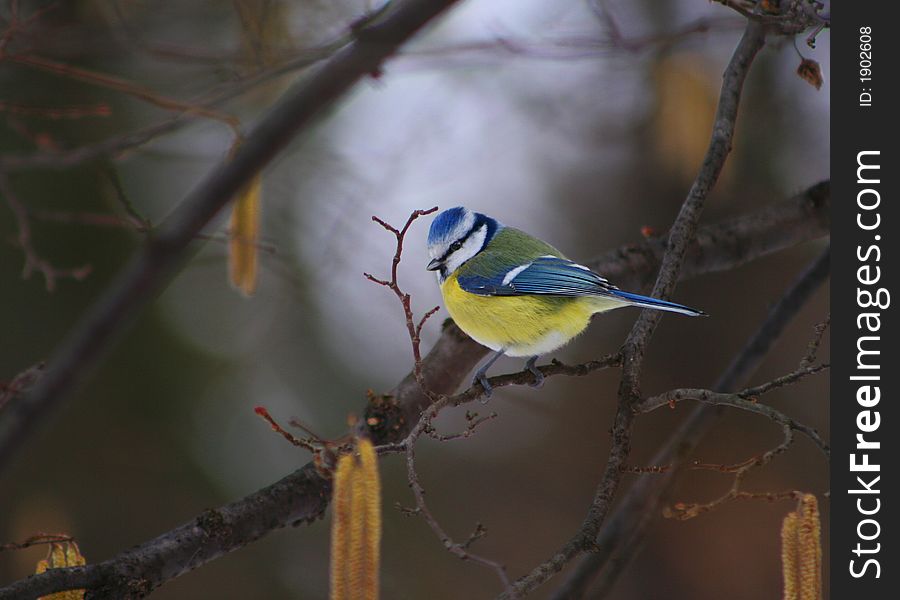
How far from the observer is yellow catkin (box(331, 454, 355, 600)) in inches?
42.9

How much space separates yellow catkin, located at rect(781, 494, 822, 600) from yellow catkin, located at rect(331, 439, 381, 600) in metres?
0.58

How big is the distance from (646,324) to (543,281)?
1.59 ft

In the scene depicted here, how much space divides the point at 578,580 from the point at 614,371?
2289 millimetres

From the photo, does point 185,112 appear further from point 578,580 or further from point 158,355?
point 158,355

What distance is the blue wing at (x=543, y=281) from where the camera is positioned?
2137mm

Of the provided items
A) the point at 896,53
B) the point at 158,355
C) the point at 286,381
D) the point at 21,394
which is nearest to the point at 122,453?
the point at 158,355

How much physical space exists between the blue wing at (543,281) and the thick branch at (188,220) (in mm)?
973

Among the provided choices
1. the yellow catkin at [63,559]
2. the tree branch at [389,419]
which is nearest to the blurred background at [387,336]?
the tree branch at [389,419]

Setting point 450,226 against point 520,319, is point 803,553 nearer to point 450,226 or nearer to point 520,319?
point 520,319

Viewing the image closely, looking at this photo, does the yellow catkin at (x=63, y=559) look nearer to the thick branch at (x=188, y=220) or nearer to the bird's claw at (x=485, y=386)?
the thick branch at (x=188, y=220)

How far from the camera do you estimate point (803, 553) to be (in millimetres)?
1211

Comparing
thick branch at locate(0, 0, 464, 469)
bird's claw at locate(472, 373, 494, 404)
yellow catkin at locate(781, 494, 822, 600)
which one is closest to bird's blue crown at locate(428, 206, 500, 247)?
Result: bird's claw at locate(472, 373, 494, 404)

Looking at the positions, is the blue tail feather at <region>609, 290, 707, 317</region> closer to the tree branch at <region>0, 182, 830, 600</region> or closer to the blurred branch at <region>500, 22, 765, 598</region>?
the blurred branch at <region>500, 22, 765, 598</region>

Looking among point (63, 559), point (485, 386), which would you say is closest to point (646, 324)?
point (485, 386)
